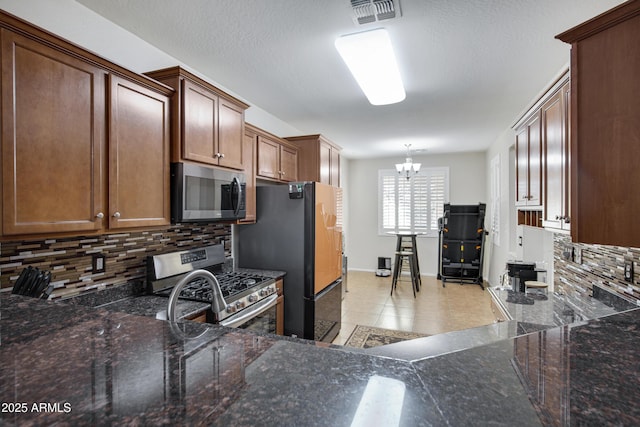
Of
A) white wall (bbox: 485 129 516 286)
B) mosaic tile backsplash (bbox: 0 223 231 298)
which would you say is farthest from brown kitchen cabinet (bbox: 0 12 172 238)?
white wall (bbox: 485 129 516 286)

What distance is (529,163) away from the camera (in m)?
2.26

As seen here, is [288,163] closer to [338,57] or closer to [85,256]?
[338,57]

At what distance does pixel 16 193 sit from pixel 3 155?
148mm

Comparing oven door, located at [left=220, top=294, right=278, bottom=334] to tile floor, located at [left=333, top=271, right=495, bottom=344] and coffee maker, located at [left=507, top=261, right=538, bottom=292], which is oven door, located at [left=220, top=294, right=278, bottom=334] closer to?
tile floor, located at [left=333, top=271, right=495, bottom=344]

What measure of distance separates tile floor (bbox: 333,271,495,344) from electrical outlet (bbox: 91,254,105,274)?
2.30 meters

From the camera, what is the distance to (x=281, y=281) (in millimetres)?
2826

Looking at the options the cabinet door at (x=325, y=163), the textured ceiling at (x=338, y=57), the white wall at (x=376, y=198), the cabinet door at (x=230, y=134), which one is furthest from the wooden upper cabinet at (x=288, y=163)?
the white wall at (x=376, y=198)

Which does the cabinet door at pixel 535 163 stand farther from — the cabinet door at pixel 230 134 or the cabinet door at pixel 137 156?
the cabinet door at pixel 137 156

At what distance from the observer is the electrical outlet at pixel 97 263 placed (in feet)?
6.01

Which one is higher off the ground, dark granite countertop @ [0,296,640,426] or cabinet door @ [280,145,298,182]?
cabinet door @ [280,145,298,182]

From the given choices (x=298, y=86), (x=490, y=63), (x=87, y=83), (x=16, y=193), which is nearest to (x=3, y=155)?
(x=16, y=193)

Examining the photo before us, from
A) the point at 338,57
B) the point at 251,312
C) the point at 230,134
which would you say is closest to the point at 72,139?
Answer: the point at 230,134

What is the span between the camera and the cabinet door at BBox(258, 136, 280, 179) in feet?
10.1

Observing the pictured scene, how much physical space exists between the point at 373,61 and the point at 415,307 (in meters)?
3.54
